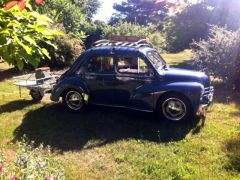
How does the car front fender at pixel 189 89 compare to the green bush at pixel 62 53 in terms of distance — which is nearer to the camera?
the car front fender at pixel 189 89

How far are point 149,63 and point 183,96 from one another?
1.10 m

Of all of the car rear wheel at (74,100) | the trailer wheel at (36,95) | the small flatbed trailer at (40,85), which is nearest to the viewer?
the car rear wheel at (74,100)

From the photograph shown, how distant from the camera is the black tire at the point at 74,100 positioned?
838cm

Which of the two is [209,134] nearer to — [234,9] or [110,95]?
[110,95]

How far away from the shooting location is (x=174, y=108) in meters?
7.56

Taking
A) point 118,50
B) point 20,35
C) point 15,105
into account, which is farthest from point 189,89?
point 20,35

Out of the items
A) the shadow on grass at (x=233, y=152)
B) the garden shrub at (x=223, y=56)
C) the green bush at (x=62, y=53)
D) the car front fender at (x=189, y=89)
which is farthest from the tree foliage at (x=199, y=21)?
the shadow on grass at (x=233, y=152)

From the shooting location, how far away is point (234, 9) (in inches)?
886

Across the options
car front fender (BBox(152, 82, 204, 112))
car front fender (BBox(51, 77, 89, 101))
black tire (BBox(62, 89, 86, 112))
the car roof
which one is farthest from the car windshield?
black tire (BBox(62, 89, 86, 112))

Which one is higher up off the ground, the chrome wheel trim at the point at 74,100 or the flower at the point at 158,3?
the flower at the point at 158,3

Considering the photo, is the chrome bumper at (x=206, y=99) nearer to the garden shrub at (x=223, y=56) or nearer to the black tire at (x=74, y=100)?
the black tire at (x=74, y=100)

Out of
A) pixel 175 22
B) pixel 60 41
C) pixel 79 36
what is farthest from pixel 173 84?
pixel 175 22

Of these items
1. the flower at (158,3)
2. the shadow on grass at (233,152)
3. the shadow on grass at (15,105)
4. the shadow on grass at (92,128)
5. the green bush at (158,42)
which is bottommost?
the shadow on grass at (233,152)

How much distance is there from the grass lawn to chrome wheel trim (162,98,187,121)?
0.24 metres
